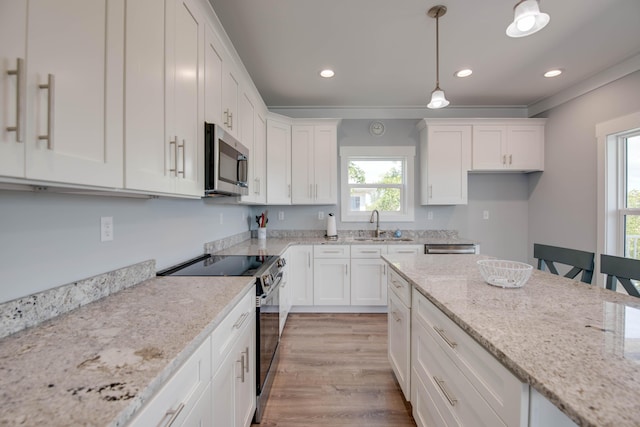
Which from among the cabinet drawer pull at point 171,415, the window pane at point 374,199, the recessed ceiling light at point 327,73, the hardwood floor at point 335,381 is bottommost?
the hardwood floor at point 335,381

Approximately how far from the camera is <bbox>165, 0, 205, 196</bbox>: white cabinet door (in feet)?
3.95

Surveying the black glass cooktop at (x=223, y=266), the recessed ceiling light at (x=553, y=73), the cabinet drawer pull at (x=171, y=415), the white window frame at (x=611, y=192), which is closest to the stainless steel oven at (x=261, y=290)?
the black glass cooktop at (x=223, y=266)

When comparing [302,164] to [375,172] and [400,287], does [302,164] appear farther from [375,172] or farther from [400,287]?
[400,287]

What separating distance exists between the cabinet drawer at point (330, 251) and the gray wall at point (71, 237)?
172 centimetres

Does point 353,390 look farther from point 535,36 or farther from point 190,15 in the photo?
point 535,36

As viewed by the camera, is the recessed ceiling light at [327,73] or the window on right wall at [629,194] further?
the recessed ceiling light at [327,73]

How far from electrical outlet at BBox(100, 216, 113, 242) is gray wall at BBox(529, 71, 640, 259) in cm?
415

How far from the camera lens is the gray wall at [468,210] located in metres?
3.74

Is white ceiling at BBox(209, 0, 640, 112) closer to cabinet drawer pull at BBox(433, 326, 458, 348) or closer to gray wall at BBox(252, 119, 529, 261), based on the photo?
gray wall at BBox(252, 119, 529, 261)

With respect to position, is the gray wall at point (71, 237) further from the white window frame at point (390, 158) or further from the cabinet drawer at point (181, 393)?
the white window frame at point (390, 158)

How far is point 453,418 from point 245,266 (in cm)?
134

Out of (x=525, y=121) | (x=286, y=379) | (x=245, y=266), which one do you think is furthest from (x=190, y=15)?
(x=525, y=121)

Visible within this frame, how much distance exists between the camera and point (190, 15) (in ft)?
4.53

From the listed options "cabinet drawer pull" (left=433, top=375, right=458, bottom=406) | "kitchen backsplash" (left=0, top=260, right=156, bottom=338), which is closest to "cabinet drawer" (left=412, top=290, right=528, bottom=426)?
"cabinet drawer pull" (left=433, top=375, right=458, bottom=406)
